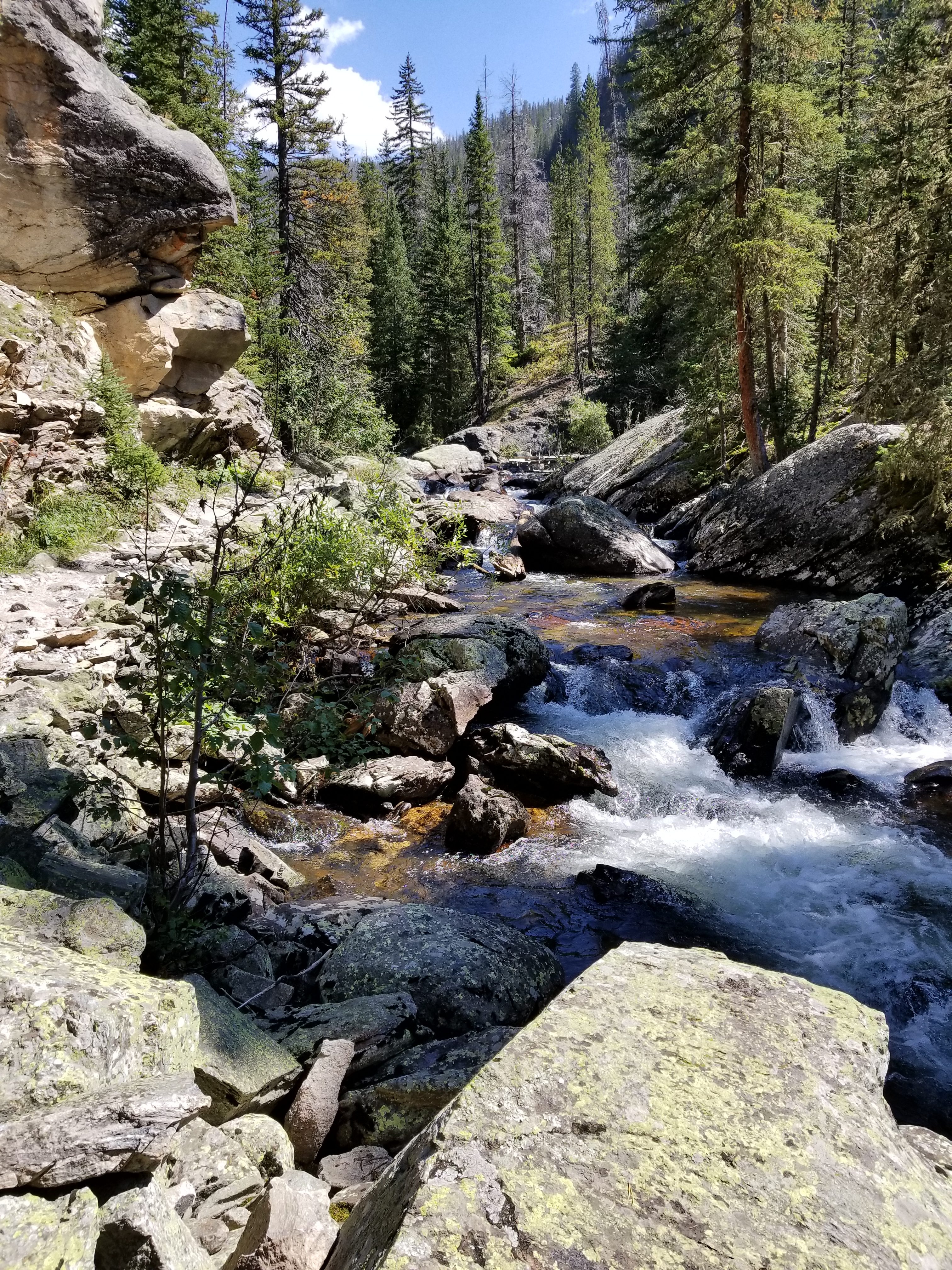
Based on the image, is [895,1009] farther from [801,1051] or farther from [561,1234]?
[561,1234]

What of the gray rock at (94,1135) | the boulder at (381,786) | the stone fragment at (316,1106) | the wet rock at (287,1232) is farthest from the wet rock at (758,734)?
the gray rock at (94,1135)

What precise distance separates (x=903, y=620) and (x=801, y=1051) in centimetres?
1057

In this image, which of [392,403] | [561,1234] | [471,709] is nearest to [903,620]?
[471,709]

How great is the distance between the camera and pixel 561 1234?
5.28ft

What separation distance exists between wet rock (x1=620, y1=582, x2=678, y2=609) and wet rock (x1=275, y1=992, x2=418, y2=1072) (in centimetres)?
1169

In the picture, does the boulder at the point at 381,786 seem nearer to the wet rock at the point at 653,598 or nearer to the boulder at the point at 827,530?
the wet rock at the point at 653,598

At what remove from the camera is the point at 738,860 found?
295 inches

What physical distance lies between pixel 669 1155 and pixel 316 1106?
2.27 meters

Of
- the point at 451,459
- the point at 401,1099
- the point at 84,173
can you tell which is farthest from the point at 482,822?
the point at 451,459

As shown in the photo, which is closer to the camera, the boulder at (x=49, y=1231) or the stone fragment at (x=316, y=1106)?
the boulder at (x=49, y=1231)

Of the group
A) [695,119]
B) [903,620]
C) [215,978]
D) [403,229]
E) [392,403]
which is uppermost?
[403,229]

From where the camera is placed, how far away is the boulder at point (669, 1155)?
5.30 ft

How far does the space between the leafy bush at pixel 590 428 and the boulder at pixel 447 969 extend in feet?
105

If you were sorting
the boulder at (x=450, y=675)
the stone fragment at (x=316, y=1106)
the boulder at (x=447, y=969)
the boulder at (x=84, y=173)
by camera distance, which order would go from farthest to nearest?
the boulder at (x=84, y=173) < the boulder at (x=450, y=675) < the boulder at (x=447, y=969) < the stone fragment at (x=316, y=1106)
